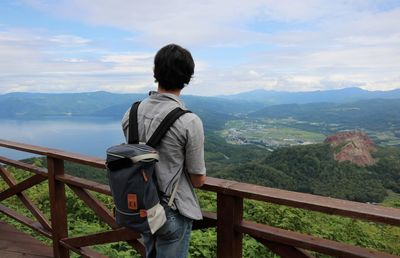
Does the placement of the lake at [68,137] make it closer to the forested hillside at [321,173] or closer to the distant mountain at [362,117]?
the forested hillside at [321,173]

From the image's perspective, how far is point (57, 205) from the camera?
324cm

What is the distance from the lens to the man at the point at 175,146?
5.61 ft

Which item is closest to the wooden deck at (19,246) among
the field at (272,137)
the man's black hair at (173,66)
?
the man's black hair at (173,66)

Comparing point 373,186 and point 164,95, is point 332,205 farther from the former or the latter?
point 373,186

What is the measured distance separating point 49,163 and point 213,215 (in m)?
1.71

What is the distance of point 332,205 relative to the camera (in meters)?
1.58

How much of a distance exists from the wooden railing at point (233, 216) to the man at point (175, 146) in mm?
217

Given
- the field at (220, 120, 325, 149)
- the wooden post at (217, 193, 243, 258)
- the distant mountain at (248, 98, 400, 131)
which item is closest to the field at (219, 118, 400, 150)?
the field at (220, 120, 325, 149)

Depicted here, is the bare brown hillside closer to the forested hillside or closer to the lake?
the forested hillside

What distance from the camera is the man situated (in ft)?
5.61

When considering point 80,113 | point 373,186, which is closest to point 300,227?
point 373,186

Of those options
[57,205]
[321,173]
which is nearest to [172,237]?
[57,205]

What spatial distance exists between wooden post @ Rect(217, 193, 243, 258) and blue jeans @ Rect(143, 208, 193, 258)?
0.70 feet

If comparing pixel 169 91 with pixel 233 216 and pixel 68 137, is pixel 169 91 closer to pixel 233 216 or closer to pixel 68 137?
pixel 233 216
